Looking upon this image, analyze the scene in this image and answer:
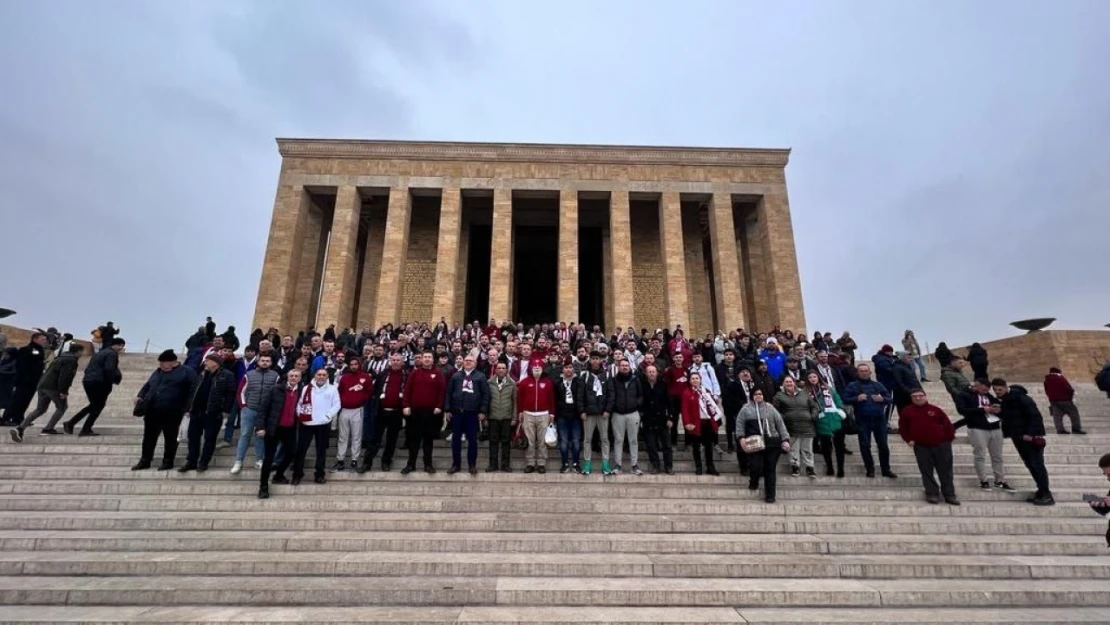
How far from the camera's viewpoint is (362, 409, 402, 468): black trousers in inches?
282

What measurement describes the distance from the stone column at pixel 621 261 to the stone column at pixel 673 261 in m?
1.42

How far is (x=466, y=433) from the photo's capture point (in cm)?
704

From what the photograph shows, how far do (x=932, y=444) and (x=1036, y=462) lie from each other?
1.35 m

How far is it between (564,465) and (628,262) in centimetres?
1397

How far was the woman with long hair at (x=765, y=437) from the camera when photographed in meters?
6.37

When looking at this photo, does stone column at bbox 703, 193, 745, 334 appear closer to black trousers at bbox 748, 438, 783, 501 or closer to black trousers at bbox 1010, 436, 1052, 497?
black trousers at bbox 1010, 436, 1052, 497

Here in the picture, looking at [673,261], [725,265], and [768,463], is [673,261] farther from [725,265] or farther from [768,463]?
[768,463]

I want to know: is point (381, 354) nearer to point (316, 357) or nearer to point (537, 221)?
point (316, 357)

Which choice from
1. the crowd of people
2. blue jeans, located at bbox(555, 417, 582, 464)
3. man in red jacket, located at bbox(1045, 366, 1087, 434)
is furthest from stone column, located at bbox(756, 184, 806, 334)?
blue jeans, located at bbox(555, 417, 582, 464)

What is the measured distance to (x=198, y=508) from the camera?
19.9 feet

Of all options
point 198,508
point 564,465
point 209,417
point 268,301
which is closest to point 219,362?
point 209,417

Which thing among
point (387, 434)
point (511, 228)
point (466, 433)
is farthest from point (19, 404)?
point (511, 228)

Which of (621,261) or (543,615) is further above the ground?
(621,261)

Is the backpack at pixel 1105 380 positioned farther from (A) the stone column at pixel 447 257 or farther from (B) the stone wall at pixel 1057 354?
(A) the stone column at pixel 447 257
